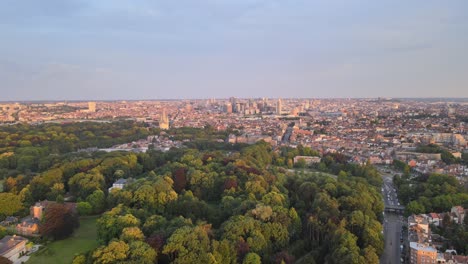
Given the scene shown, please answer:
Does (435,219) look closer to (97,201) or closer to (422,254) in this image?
(422,254)

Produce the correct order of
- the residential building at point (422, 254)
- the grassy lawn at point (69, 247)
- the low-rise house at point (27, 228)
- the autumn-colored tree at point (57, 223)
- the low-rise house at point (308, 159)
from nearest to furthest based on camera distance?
1. the residential building at point (422, 254)
2. the grassy lawn at point (69, 247)
3. the autumn-colored tree at point (57, 223)
4. the low-rise house at point (27, 228)
5. the low-rise house at point (308, 159)

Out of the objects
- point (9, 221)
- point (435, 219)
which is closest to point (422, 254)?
→ point (435, 219)

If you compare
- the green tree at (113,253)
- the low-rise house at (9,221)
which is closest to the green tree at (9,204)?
the low-rise house at (9,221)

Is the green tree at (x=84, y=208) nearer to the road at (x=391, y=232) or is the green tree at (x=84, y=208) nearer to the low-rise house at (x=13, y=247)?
the low-rise house at (x=13, y=247)

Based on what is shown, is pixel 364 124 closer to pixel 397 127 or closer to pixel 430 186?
pixel 397 127

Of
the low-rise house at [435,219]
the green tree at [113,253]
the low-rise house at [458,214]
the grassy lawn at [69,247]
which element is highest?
the green tree at [113,253]

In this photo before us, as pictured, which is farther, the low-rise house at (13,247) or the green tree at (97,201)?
the green tree at (97,201)

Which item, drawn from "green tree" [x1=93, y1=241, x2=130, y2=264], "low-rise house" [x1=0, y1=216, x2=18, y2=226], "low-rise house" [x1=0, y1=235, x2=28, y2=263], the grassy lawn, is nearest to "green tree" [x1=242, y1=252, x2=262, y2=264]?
"green tree" [x1=93, y1=241, x2=130, y2=264]
